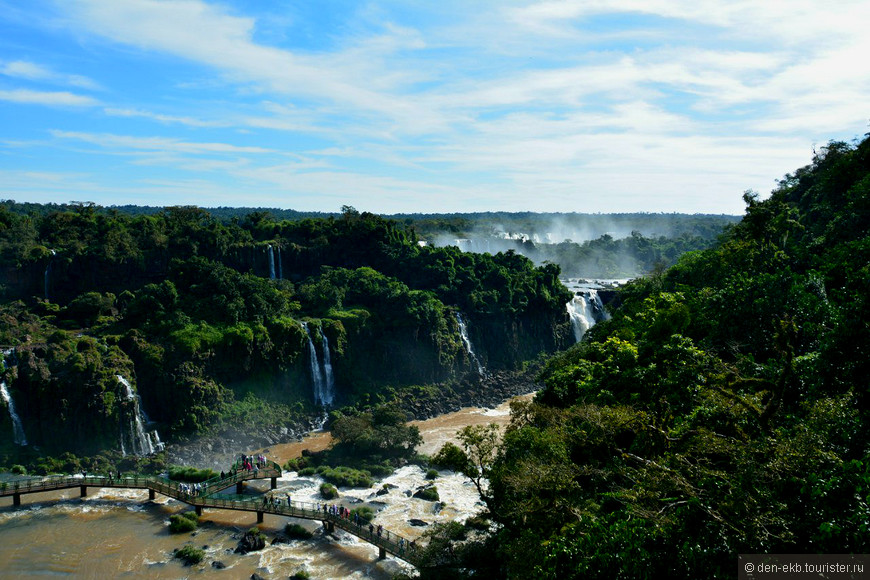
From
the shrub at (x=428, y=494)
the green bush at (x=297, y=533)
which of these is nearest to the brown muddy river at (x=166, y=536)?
the green bush at (x=297, y=533)

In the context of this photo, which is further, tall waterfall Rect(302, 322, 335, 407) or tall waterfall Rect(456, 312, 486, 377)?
tall waterfall Rect(456, 312, 486, 377)

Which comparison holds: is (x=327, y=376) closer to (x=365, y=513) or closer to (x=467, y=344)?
(x=467, y=344)

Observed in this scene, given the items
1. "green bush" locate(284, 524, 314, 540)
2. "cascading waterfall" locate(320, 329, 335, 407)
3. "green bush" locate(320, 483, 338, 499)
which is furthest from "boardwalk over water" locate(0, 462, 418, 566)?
"cascading waterfall" locate(320, 329, 335, 407)

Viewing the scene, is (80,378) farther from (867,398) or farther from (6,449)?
(867,398)

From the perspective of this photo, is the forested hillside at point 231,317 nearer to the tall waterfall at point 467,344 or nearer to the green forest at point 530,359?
the green forest at point 530,359

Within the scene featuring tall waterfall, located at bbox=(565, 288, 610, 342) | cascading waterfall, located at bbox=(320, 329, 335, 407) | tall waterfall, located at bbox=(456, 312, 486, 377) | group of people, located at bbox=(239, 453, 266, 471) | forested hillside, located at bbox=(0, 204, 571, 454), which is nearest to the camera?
group of people, located at bbox=(239, 453, 266, 471)

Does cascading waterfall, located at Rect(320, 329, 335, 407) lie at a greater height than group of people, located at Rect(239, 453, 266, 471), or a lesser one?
greater

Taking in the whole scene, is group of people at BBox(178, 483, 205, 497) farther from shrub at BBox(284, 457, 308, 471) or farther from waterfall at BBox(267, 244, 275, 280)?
waterfall at BBox(267, 244, 275, 280)
